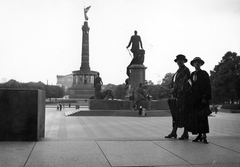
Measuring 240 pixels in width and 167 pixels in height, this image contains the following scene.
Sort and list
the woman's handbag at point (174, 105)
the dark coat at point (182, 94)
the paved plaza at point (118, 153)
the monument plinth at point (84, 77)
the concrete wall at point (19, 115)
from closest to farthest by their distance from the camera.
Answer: the paved plaza at point (118, 153)
the concrete wall at point (19, 115)
the dark coat at point (182, 94)
the woman's handbag at point (174, 105)
the monument plinth at point (84, 77)

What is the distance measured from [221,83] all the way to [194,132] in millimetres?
49797

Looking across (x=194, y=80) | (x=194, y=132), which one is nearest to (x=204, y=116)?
(x=194, y=132)

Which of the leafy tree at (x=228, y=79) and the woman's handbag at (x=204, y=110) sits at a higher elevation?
the leafy tree at (x=228, y=79)

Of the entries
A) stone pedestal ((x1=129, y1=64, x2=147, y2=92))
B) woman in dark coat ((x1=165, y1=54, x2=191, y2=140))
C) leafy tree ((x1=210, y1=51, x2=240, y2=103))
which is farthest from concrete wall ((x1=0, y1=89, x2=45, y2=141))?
leafy tree ((x1=210, y1=51, x2=240, y2=103))

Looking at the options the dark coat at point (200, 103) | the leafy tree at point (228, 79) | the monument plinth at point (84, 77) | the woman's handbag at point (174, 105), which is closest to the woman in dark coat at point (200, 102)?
the dark coat at point (200, 103)

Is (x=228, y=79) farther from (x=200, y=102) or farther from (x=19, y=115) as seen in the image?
(x=19, y=115)

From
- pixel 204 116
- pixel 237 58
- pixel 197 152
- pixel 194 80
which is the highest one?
pixel 237 58

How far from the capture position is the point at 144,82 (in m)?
30.6

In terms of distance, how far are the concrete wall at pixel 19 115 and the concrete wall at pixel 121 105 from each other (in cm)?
2223

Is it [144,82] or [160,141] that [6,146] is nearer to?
[160,141]

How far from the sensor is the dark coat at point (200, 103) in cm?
770

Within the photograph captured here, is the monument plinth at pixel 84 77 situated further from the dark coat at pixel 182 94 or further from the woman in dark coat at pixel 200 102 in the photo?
the woman in dark coat at pixel 200 102

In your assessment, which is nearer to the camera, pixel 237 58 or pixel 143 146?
pixel 143 146

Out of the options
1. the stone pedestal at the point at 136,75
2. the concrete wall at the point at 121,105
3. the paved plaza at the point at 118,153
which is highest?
the stone pedestal at the point at 136,75
